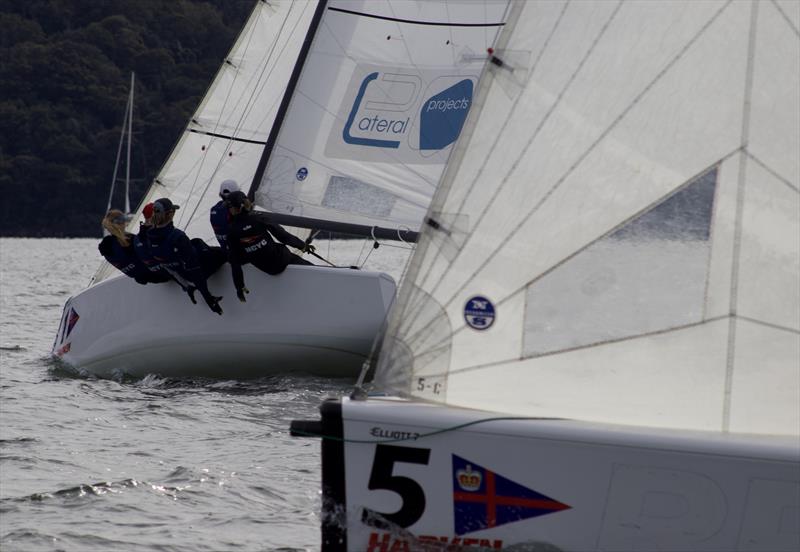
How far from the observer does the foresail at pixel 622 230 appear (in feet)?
14.0

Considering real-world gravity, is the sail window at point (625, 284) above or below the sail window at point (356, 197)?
below

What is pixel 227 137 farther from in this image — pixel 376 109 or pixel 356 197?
pixel 356 197

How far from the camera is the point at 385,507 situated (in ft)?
13.6

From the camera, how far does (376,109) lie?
9.84 metres

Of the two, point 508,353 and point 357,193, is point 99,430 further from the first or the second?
point 508,353

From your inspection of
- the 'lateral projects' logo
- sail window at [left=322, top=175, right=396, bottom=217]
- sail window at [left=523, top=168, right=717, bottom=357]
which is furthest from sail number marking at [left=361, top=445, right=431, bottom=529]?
the 'lateral projects' logo

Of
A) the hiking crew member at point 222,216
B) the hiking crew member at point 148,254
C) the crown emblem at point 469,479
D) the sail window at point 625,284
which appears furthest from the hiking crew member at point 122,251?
the crown emblem at point 469,479

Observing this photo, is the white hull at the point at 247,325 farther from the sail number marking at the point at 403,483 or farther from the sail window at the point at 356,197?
the sail number marking at the point at 403,483

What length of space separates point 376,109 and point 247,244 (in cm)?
163

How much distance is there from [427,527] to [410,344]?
0.58m

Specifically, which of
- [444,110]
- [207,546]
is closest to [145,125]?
[444,110]

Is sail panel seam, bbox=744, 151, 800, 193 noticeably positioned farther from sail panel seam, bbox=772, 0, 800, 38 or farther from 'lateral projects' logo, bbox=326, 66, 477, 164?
'lateral projects' logo, bbox=326, 66, 477, 164

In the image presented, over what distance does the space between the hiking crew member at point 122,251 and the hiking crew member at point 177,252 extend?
0.21 metres

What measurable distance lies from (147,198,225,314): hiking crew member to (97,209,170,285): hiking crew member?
0.21 m
